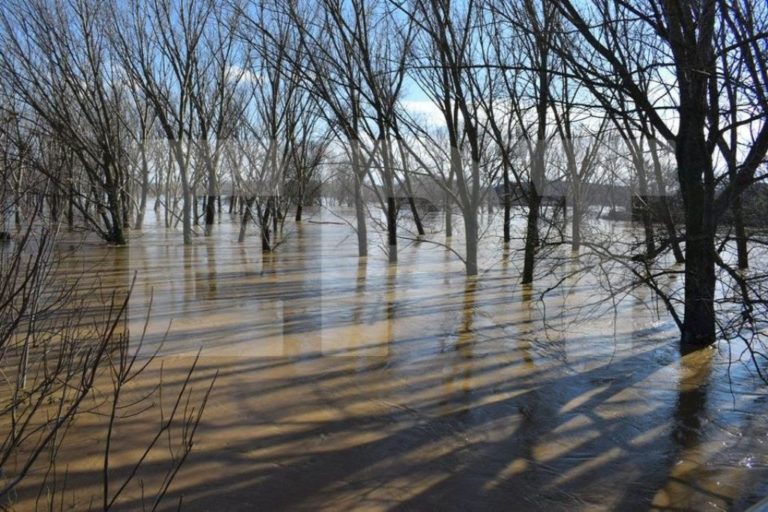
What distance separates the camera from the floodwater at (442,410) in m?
2.62

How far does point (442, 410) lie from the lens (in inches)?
140

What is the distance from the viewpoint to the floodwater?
8.61 feet

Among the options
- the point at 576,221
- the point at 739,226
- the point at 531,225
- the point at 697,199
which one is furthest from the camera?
the point at 576,221

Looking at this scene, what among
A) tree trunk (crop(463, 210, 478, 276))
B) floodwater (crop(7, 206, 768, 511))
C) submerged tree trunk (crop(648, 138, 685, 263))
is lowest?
floodwater (crop(7, 206, 768, 511))

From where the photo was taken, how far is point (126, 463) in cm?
285

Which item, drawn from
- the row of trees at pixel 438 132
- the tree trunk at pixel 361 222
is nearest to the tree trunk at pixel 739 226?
the row of trees at pixel 438 132

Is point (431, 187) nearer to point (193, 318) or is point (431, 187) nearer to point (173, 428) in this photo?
point (193, 318)

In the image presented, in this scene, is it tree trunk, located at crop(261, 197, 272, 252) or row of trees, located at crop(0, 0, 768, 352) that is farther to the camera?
tree trunk, located at crop(261, 197, 272, 252)

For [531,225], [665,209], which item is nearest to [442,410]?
[665,209]

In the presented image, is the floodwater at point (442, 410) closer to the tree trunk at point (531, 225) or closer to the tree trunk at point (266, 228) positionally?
the tree trunk at point (531, 225)

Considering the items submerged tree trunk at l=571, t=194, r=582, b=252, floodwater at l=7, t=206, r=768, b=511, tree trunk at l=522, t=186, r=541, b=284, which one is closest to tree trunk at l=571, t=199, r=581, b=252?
submerged tree trunk at l=571, t=194, r=582, b=252

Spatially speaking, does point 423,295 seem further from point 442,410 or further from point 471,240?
point 442,410

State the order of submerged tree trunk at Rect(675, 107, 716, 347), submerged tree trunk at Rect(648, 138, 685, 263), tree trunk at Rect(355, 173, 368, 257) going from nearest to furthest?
submerged tree trunk at Rect(675, 107, 716, 347) → submerged tree trunk at Rect(648, 138, 685, 263) → tree trunk at Rect(355, 173, 368, 257)

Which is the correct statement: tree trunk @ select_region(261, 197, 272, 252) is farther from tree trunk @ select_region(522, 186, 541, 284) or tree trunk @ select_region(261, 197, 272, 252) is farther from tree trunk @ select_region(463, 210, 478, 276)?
tree trunk @ select_region(522, 186, 541, 284)
